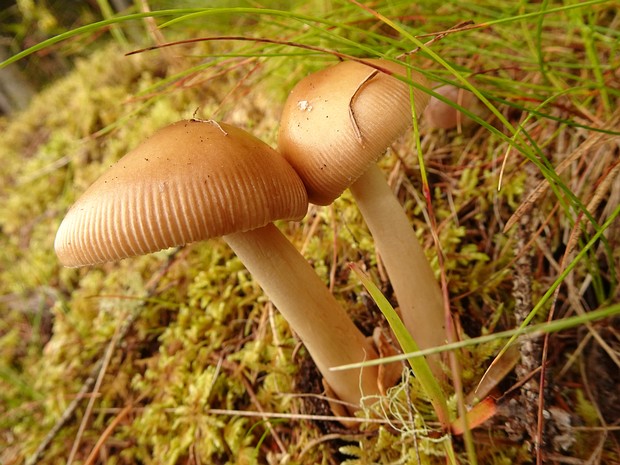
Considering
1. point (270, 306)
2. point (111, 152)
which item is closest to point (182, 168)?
point (270, 306)

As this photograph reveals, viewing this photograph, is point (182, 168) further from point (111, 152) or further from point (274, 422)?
point (111, 152)

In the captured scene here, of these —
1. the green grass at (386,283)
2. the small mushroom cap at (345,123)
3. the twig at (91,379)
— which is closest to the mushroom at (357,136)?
the small mushroom cap at (345,123)

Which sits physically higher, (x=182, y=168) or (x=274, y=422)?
(x=182, y=168)

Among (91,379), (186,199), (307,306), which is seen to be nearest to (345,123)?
(186,199)

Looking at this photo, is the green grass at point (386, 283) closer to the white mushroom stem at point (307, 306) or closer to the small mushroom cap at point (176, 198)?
the white mushroom stem at point (307, 306)

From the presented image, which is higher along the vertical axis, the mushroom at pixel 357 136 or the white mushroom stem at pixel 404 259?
the mushroom at pixel 357 136

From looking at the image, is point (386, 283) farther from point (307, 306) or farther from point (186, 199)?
point (186, 199)
